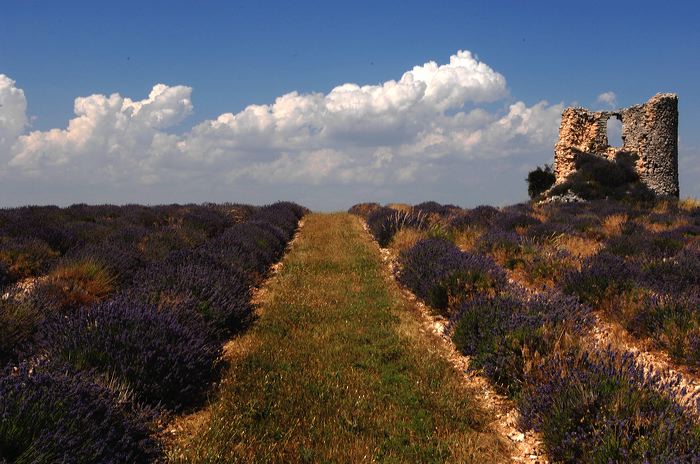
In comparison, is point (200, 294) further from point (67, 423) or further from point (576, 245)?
point (576, 245)

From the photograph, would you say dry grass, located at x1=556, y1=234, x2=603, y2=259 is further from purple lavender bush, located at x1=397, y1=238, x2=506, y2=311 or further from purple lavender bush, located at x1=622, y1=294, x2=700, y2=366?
purple lavender bush, located at x1=622, y1=294, x2=700, y2=366

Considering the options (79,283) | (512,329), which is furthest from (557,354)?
(79,283)

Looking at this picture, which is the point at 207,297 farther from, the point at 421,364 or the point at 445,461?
the point at 445,461

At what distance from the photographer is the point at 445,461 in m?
3.52

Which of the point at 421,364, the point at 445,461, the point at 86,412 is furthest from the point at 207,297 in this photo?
the point at 445,461

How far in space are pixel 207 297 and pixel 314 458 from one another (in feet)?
11.7

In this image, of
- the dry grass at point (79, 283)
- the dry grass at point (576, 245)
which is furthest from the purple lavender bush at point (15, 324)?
the dry grass at point (576, 245)

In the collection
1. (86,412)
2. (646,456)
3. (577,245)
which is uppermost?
(577,245)

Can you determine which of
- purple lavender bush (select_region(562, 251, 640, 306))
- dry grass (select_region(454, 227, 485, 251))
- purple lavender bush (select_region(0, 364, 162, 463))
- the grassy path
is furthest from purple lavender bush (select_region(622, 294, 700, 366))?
dry grass (select_region(454, 227, 485, 251))

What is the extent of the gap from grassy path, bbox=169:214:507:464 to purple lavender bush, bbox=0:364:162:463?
0.43 m

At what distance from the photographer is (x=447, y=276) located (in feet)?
24.8

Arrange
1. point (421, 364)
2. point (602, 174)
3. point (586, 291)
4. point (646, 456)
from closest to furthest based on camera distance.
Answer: point (646, 456), point (421, 364), point (586, 291), point (602, 174)

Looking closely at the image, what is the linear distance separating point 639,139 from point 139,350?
2745 centimetres

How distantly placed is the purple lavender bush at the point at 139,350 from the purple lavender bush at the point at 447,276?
12.9ft
